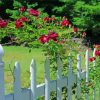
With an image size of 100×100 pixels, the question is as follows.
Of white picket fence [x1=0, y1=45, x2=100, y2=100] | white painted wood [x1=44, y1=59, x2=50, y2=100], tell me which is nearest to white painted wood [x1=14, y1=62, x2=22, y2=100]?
white picket fence [x1=0, y1=45, x2=100, y2=100]

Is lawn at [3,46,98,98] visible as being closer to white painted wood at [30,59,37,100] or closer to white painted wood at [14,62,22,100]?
white painted wood at [30,59,37,100]

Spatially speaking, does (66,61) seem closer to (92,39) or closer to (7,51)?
(7,51)

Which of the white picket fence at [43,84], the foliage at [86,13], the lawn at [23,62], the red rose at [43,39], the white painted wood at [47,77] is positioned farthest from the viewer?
the foliage at [86,13]

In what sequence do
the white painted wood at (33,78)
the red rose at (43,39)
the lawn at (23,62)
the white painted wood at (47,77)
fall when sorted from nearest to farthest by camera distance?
1. the white painted wood at (33,78)
2. the white painted wood at (47,77)
3. the red rose at (43,39)
4. the lawn at (23,62)

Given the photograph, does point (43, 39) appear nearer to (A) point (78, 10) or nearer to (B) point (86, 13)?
(B) point (86, 13)

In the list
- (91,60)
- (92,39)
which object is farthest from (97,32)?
(91,60)

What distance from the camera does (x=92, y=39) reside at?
17344 mm

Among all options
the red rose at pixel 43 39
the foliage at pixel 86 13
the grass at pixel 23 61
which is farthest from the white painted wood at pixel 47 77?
the foliage at pixel 86 13

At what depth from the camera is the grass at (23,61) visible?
723 centimetres

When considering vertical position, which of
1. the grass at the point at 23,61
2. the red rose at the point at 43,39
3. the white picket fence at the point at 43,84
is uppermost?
the red rose at the point at 43,39

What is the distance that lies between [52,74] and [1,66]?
140 cm

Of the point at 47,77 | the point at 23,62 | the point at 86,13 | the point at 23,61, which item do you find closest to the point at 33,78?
the point at 47,77

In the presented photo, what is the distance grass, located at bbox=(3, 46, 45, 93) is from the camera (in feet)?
23.7

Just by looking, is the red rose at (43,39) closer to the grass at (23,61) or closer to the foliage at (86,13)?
the grass at (23,61)
